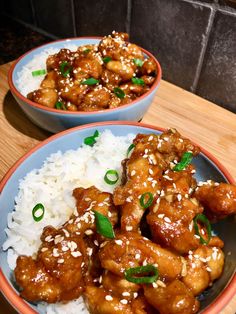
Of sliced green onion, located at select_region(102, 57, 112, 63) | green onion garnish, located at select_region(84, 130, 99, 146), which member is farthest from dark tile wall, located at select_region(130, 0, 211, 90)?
green onion garnish, located at select_region(84, 130, 99, 146)

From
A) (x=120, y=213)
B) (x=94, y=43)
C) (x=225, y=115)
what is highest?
(x=120, y=213)

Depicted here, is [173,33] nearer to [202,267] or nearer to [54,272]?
[202,267]

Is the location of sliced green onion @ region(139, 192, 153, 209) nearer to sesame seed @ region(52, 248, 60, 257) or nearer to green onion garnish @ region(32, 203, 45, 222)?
sesame seed @ region(52, 248, 60, 257)

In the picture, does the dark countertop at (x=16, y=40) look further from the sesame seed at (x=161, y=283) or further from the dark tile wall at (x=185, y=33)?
the sesame seed at (x=161, y=283)

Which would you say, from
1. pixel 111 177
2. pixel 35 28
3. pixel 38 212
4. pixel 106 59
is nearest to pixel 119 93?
pixel 106 59

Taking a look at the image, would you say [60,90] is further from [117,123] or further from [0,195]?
[0,195]

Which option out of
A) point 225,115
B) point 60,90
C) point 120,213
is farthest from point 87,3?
point 120,213
